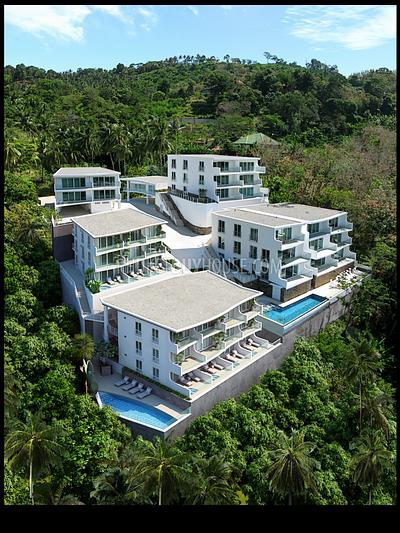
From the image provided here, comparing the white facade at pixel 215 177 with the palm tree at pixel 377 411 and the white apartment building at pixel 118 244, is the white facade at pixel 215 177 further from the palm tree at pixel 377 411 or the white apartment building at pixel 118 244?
the palm tree at pixel 377 411

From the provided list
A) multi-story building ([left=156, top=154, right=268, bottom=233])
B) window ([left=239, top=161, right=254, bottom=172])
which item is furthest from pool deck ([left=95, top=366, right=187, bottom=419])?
window ([left=239, top=161, right=254, bottom=172])

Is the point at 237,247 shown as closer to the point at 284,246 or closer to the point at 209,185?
the point at 284,246

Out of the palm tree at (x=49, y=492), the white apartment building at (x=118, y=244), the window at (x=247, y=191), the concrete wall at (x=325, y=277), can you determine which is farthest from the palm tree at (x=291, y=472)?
the window at (x=247, y=191)

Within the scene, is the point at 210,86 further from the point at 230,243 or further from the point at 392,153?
the point at 230,243

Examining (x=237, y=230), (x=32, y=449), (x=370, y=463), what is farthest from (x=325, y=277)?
(x=32, y=449)

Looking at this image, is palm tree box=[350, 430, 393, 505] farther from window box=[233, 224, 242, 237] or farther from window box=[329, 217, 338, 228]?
window box=[329, 217, 338, 228]
